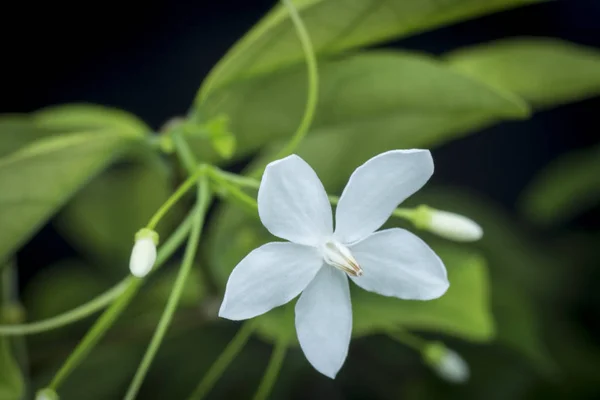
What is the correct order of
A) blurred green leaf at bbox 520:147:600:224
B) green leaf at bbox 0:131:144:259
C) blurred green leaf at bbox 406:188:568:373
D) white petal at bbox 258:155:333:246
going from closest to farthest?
white petal at bbox 258:155:333:246 → green leaf at bbox 0:131:144:259 → blurred green leaf at bbox 406:188:568:373 → blurred green leaf at bbox 520:147:600:224

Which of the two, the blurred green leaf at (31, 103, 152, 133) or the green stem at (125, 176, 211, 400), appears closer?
the green stem at (125, 176, 211, 400)

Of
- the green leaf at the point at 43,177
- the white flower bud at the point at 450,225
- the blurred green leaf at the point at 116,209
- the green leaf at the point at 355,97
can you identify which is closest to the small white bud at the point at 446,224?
the white flower bud at the point at 450,225

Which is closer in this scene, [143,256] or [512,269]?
[143,256]

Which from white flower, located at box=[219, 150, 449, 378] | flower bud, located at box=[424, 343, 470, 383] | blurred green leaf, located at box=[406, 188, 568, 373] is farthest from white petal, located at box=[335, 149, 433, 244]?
blurred green leaf, located at box=[406, 188, 568, 373]

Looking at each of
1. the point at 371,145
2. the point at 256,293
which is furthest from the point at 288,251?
the point at 371,145

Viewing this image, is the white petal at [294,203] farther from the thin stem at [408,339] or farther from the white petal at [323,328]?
the thin stem at [408,339]

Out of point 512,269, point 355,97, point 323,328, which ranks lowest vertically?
point 512,269

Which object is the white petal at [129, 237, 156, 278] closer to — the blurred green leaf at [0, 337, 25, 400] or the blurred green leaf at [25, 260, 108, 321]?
the blurred green leaf at [0, 337, 25, 400]

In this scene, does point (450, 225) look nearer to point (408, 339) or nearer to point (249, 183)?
point (249, 183)

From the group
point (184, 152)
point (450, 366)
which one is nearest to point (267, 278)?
point (184, 152)
